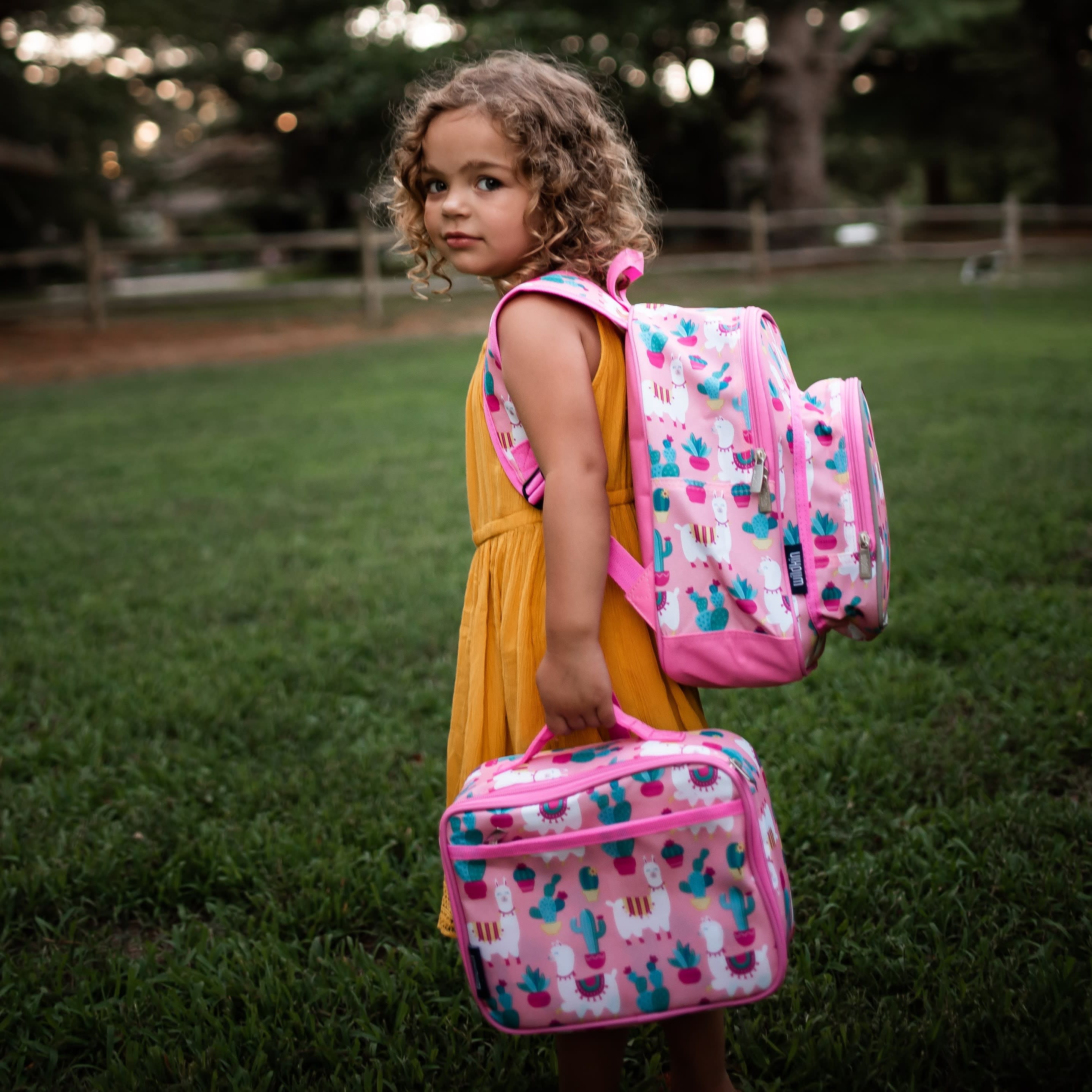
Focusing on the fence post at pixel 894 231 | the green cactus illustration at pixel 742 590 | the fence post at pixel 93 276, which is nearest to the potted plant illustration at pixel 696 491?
the green cactus illustration at pixel 742 590

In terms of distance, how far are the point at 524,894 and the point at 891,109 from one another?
31.3 metres

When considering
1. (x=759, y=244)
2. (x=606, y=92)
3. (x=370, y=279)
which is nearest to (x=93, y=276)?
(x=370, y=279)

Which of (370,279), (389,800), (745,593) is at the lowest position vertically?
(389,800)

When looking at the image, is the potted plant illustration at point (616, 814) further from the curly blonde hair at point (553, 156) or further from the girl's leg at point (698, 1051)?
the curly blonde hair at point (553, 156)

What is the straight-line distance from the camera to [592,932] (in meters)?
1.32

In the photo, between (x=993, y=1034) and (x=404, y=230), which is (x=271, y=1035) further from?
(x=404, y=230)

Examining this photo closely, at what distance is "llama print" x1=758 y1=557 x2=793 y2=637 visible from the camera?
1.33m

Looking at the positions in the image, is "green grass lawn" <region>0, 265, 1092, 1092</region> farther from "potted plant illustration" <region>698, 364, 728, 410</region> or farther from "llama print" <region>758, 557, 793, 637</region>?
"potted plant illustration" <region>698, 364, 728, 410</region>

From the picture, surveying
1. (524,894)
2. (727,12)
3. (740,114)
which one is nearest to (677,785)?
(524,894)

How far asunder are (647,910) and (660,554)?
16.8 inches

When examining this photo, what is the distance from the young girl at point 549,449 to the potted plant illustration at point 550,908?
0.63 ft

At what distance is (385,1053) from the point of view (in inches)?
68.5

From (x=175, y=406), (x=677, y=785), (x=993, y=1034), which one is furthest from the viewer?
(x=175, y=406)

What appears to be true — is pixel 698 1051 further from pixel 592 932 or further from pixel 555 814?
pixel 555 814
